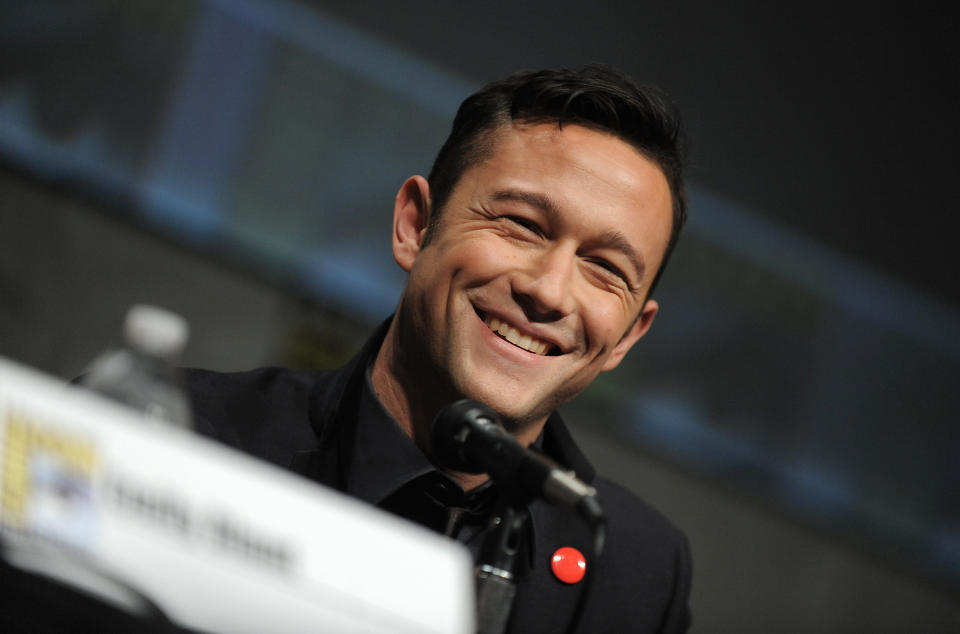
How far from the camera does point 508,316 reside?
61.6 inches

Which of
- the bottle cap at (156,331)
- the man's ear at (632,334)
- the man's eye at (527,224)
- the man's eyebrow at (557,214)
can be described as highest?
the man's eyebrow at (557,214)

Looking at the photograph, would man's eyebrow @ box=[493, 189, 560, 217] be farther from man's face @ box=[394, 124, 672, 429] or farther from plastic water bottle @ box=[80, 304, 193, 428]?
plastic water bottle @ box=[80, 304, 193, 428]

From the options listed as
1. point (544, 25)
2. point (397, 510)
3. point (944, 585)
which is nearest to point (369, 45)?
point (544, 25)

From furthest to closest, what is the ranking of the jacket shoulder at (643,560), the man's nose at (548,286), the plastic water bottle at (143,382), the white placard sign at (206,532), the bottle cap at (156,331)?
the jacket shoulder at (643,560) < the man's nose at (548,286) < the plastic water bottle at (143,382) < the bottle cap at (156,331) < the white placard sign at (206,532)

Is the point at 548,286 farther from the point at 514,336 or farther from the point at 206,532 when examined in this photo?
the point at 206,532

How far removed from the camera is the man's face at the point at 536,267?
1.57 metres

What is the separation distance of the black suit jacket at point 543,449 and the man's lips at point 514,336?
28cm

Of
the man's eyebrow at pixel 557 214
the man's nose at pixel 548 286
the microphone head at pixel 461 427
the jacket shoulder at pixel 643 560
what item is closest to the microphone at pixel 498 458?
the microphone head at pixel 461 427

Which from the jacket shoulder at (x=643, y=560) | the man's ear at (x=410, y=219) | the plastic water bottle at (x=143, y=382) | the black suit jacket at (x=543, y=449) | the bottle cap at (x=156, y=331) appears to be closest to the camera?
the bottle cap at (x=156, y=331)

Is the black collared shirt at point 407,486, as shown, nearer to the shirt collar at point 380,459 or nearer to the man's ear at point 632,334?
the shirt collar at point 380,459

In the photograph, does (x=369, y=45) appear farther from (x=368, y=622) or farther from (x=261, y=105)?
(x=368, y=622)

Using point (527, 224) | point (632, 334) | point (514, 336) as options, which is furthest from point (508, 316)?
point (632, 334)

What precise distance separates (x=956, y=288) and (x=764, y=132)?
2.92 ft

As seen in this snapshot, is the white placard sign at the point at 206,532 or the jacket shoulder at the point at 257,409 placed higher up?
the white placard sign at the point at 206,532
